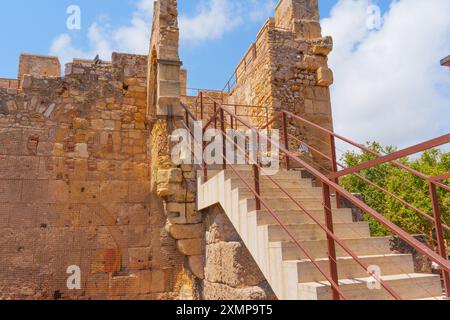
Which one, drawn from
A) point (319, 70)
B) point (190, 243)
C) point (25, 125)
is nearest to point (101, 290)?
point (190, 243)

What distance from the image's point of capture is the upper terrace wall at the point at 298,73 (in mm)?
8109

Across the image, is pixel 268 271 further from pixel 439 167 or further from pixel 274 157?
pixel 439 167

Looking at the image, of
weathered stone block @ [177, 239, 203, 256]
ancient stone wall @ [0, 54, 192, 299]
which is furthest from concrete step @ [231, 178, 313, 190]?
ancient stone wall @ [0, 54, 192, 299]

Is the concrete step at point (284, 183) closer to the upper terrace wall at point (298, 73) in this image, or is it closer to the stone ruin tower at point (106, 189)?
the stone ruin tower at point (106, 189)

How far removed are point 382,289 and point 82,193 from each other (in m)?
4.69

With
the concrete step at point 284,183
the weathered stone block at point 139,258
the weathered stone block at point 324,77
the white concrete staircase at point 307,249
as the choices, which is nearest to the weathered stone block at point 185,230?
the weathered stone block at point 139,258

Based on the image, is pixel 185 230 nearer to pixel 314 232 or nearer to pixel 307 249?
pixel 314 232

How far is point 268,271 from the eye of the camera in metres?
3.67

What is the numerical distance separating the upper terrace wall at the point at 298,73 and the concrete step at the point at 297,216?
3.14 meters

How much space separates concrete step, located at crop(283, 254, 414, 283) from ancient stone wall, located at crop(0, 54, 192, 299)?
125 inches

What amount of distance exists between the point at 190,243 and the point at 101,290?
152 cm

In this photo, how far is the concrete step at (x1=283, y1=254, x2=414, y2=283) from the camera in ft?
10.8

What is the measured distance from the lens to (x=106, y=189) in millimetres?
6227

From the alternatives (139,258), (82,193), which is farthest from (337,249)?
(82,193)
